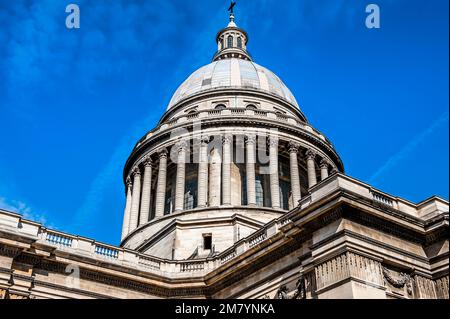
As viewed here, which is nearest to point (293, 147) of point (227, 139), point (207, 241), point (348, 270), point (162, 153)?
point (227, 139)

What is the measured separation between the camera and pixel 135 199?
150 feet

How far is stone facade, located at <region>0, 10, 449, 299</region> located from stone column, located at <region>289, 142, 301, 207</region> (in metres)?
0.10

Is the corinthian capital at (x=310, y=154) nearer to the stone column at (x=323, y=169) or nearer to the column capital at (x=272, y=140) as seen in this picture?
the stone column at (x=323, y=169)

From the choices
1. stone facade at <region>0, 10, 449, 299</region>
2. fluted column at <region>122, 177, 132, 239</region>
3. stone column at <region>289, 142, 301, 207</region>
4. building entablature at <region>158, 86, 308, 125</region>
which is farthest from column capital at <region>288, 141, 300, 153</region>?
fluted column at <region>122, 177, 132, 239</region>

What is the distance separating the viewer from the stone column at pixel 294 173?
137 ft

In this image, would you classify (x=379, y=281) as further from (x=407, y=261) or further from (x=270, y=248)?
(x=270, y=248)

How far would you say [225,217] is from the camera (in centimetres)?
3862

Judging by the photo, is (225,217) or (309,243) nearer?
(309,243)

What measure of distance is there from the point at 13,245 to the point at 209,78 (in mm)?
30457

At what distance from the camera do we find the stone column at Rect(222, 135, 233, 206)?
1607 inches

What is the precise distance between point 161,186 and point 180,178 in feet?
6.07

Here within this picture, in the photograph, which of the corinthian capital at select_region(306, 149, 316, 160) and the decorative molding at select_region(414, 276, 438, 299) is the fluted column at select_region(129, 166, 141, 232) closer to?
the corinthian capital at select_region(306, 149, 316, 160)

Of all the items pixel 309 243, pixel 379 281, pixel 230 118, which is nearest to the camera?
pixel 379 281
